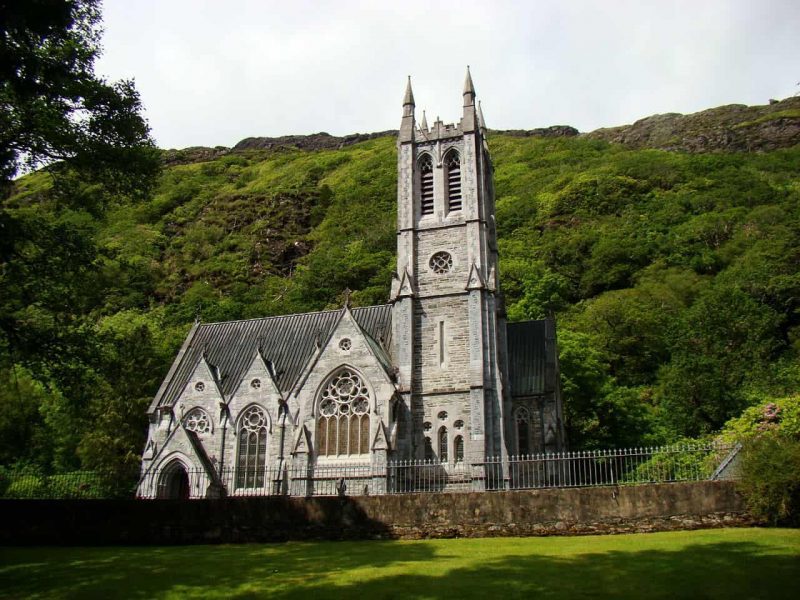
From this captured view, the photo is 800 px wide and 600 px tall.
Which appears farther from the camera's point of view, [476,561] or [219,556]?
[219,556]

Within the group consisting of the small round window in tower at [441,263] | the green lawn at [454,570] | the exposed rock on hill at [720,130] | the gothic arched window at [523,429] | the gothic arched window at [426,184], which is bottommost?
the green lawn at [454,570]

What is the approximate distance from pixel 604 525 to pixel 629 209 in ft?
227

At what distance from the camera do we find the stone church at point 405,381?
30312 mm

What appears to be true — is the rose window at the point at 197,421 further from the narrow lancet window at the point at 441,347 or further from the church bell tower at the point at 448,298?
the narrow lancet window at the point at 441,347

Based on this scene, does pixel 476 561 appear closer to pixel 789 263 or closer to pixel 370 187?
pixel 789 263

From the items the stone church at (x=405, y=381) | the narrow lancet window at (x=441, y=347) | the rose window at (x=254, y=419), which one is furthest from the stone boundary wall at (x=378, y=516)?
the rose window at (x=254, y=419)

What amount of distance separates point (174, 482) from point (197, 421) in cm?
317

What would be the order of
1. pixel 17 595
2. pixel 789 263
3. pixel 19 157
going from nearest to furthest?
1. pixel 17 595
2. pixel 19 157
3. pixel 789 263

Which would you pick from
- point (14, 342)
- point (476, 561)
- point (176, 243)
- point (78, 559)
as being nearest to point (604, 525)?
point (476, 561)

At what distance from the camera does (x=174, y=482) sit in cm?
3278

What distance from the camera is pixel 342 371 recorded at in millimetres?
31859

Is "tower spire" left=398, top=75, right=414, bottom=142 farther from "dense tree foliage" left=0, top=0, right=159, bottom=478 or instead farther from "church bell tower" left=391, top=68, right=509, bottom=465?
"dense tree foliage" left=0, top=0, right=159, bottom=478

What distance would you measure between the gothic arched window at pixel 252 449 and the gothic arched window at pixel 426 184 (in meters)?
12.5

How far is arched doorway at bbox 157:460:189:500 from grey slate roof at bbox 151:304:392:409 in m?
4.15
